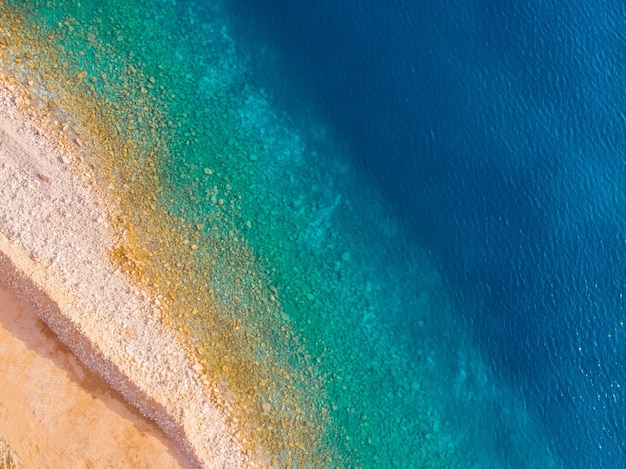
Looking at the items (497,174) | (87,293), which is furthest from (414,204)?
(87,293)

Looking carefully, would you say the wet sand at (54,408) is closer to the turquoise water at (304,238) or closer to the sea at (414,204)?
the turquoise water at (304,238)

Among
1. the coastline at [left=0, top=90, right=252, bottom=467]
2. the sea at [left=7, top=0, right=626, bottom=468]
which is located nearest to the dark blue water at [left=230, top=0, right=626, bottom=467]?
the sea at [left=7, top=0, right=626, bottom=468]

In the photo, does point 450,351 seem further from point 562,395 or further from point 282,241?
point 282,241

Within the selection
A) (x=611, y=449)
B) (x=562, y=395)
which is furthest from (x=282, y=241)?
(x=611, y=449)

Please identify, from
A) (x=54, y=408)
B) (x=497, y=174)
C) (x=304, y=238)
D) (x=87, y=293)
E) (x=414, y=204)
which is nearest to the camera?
(x=54, y=408)

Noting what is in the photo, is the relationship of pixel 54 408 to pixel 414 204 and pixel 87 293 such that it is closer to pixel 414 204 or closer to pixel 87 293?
pixel 87 293

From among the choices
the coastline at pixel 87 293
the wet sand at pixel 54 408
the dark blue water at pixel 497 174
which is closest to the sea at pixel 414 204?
the dark blue water at pixel 497 174
